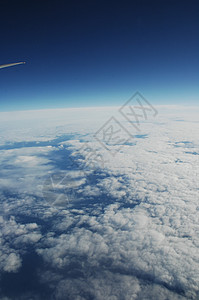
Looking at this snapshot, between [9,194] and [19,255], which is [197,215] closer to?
[19,255]

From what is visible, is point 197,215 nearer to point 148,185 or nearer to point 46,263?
point 148,185

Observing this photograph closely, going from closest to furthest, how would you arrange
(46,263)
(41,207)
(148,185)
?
(46,263), (41,207), (148,185)

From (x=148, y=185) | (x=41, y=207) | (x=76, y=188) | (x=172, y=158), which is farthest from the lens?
(x=172, y=158)

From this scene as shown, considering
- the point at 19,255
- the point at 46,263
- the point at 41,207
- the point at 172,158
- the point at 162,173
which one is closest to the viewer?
the point at 46,263

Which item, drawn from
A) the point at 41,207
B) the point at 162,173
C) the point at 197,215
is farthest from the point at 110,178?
the point at 197,215

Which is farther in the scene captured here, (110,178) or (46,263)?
(110,178)

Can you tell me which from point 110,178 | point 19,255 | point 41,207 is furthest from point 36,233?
point 110,178

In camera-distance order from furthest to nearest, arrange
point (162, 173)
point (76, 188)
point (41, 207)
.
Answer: point (162, 173) < point (76, 188) < point (41, 207)

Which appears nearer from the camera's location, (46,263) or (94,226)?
(46,263)
